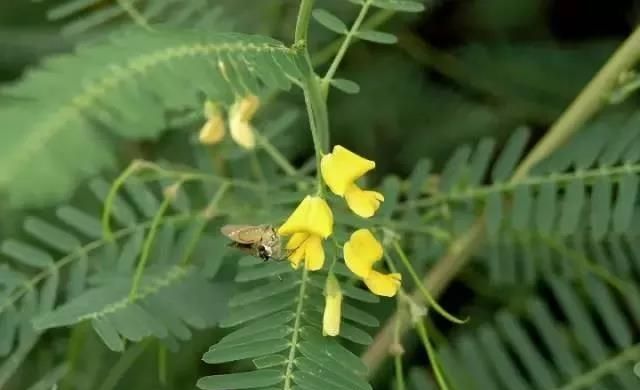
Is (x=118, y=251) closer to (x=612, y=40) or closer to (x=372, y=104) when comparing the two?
(x=372, y=104)

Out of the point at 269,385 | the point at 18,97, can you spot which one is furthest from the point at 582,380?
the point at 18,97

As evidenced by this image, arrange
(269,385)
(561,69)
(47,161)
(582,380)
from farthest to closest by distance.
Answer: (561,69) < (582,380) < (47,161) < (269,385)

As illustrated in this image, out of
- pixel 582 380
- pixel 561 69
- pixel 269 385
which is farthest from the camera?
pixel 561 69

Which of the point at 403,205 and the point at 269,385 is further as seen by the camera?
the point at 403,205

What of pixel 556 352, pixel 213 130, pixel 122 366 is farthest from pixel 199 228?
pixel 556 352

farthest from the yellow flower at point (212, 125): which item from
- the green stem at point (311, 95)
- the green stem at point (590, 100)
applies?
the green stem at point (590, 100)

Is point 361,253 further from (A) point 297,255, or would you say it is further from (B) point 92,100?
(B) point 92,100

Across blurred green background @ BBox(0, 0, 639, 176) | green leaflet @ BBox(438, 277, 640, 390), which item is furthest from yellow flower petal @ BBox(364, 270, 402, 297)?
blurred green background @ BBox(0, 0, 639, 176)

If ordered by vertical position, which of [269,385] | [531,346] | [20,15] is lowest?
[269,385]
